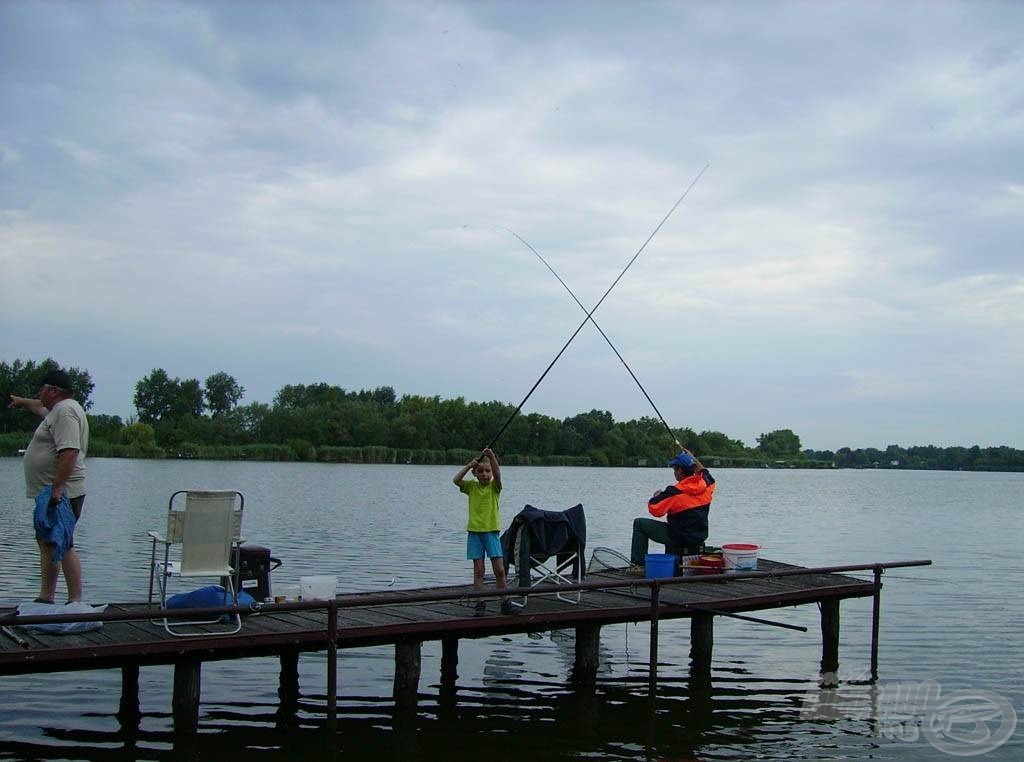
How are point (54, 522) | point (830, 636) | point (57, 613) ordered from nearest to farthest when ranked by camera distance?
point (57, 613) → point (54, 522) → point (830, 636)

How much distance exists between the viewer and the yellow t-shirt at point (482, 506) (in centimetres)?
875

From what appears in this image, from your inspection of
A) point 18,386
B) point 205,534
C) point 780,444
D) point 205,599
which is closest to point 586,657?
point 205,599

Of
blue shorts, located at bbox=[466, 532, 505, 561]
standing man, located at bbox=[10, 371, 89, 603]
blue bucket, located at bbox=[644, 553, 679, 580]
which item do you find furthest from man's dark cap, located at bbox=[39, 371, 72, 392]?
blue bucket, located at bbox=[644, 553, 679, 580]

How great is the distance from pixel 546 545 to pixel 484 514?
70cm

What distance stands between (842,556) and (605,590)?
15.0 metres

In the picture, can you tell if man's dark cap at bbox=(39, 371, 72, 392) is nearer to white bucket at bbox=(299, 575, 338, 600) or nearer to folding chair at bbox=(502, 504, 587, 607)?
white bucket at bbox=(299, 575, 338, 600)

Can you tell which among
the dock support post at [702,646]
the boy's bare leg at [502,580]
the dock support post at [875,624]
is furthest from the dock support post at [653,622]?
the dock support post at [875,624]

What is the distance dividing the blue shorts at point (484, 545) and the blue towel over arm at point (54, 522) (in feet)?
10.5

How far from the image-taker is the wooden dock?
22.4ft

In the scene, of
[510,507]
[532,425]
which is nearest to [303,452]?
[532,425]

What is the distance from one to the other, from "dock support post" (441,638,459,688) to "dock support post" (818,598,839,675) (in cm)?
396

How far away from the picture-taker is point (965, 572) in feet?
68.2

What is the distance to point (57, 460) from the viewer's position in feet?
24.6

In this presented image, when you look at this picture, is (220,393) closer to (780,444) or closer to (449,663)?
(780,444)
